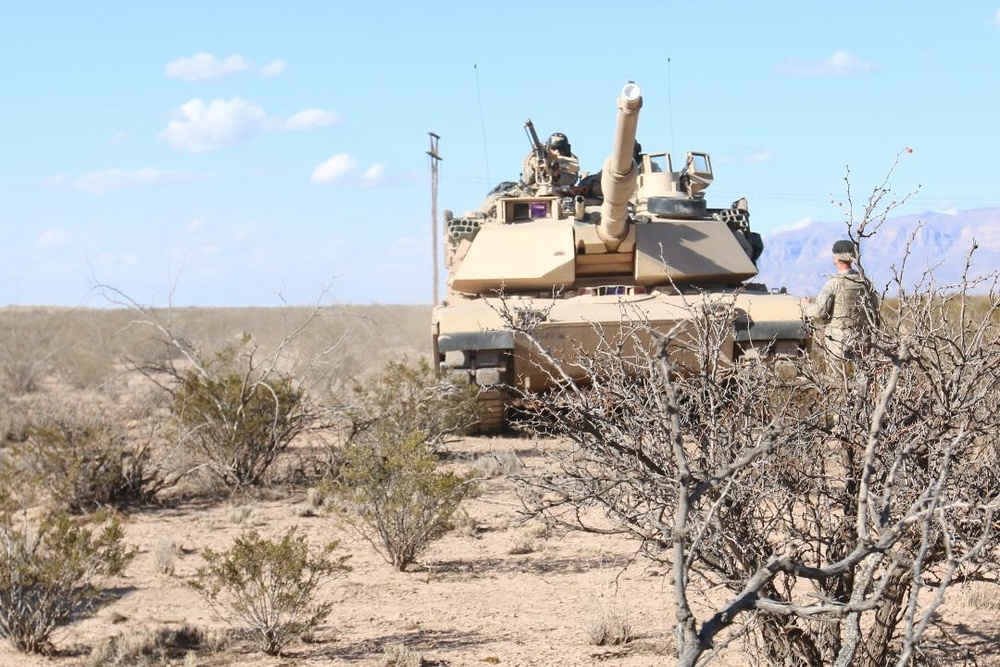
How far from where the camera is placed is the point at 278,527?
995 cm

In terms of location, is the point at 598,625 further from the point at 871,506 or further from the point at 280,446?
the point at 280,446

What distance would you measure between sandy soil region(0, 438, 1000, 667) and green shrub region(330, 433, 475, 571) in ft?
0.66

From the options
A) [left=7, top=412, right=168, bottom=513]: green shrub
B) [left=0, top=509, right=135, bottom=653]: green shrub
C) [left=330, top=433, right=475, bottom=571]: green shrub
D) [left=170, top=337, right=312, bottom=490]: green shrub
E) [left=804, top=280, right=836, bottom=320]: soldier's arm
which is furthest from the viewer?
[left=170, top=337, right=312, bottom=490]: green shrub

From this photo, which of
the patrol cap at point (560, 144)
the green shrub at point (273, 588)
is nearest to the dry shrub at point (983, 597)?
the green shrub at point (273, 588)

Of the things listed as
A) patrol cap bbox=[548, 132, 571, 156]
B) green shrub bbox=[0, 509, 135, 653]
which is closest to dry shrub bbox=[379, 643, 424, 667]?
green shrub bbox=[0, 509, 135, 653]

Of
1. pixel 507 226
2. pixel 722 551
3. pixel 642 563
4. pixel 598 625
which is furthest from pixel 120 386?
pixel 722 551

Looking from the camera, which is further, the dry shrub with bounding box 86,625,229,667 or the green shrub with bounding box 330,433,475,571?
the green shrub with bounding box 330,433,475,571

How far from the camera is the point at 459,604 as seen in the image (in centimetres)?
757

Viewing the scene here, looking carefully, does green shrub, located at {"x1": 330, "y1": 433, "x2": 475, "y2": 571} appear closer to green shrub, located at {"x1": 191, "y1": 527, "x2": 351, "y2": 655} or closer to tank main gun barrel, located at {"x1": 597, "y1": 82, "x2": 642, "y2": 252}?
green shrub, located at {"x1": 191, "y1": 527, "x2": 351, "y2": 655}

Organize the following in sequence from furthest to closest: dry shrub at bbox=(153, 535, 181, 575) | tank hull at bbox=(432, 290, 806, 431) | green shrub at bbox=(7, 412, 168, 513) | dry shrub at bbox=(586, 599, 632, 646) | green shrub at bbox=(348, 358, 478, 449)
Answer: green shrub at bbox=(348, 358, 478, 449)
tank hull at bbox=(432, 290, 806, 431)
green shrub at bbox=(7, 412, 168, 513)
dry shrub at bbox=(153, 535, 181, 575)
dry shrub at bbox=(586, 599, 632, 646)

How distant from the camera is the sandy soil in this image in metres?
6.43

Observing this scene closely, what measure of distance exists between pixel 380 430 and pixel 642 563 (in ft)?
13.5

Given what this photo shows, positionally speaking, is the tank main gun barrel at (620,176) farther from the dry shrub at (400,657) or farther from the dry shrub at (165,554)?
the dry shrub at (165,554)

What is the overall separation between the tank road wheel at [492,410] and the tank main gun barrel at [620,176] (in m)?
1.89
